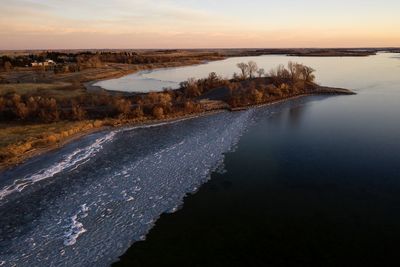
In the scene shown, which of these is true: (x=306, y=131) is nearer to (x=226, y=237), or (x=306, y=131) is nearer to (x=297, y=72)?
(x=226, y=237)

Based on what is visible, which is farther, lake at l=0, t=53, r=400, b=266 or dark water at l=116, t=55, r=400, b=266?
lake at l=0, t=53, r=400, b=266

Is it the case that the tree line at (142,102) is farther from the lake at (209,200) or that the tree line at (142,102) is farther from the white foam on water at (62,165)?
the white foam on water at (62,165)

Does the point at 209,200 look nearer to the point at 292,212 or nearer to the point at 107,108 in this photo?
the point at 292,212

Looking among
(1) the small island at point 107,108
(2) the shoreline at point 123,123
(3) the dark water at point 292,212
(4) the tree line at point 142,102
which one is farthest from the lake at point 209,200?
(4) the tree line at point 142,102

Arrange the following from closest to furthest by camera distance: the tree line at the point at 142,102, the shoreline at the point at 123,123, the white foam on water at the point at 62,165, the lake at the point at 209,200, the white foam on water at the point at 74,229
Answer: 1. the lake at the point at 209,200
2. the white foam on water at the point at 74,229
3. the white foam on water at the point at 62,165
4. the shoreline at the point at 123,123
5. the tree line at the point at 142,102

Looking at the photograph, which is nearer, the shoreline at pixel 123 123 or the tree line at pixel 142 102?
the shoreline at pixel 123 123

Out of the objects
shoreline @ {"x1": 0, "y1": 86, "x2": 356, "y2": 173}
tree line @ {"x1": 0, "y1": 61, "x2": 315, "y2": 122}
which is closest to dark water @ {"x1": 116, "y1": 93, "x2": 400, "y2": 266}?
shoreline @ {"x1": 0, "y1": 86, "x2": 356, "y2": 173}

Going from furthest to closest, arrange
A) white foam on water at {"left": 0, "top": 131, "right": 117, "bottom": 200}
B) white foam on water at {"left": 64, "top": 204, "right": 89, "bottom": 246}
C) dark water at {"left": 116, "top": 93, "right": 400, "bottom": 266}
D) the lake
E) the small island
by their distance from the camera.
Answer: the small island < white foam on water at {"left": 0, "top": 131, "right": 117, "bottom": 200} < white foam on water at {"left": 64, "top": 204, "right": 89, "bottom": 246} < the lake < dark water at {"left": 116, "top": 93, "right": 400, "bottom": 266}

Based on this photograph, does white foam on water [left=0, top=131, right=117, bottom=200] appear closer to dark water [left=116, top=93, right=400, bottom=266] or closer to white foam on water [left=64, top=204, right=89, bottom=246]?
white foam on water [left=64, top=204, right=89, bottom=246]
